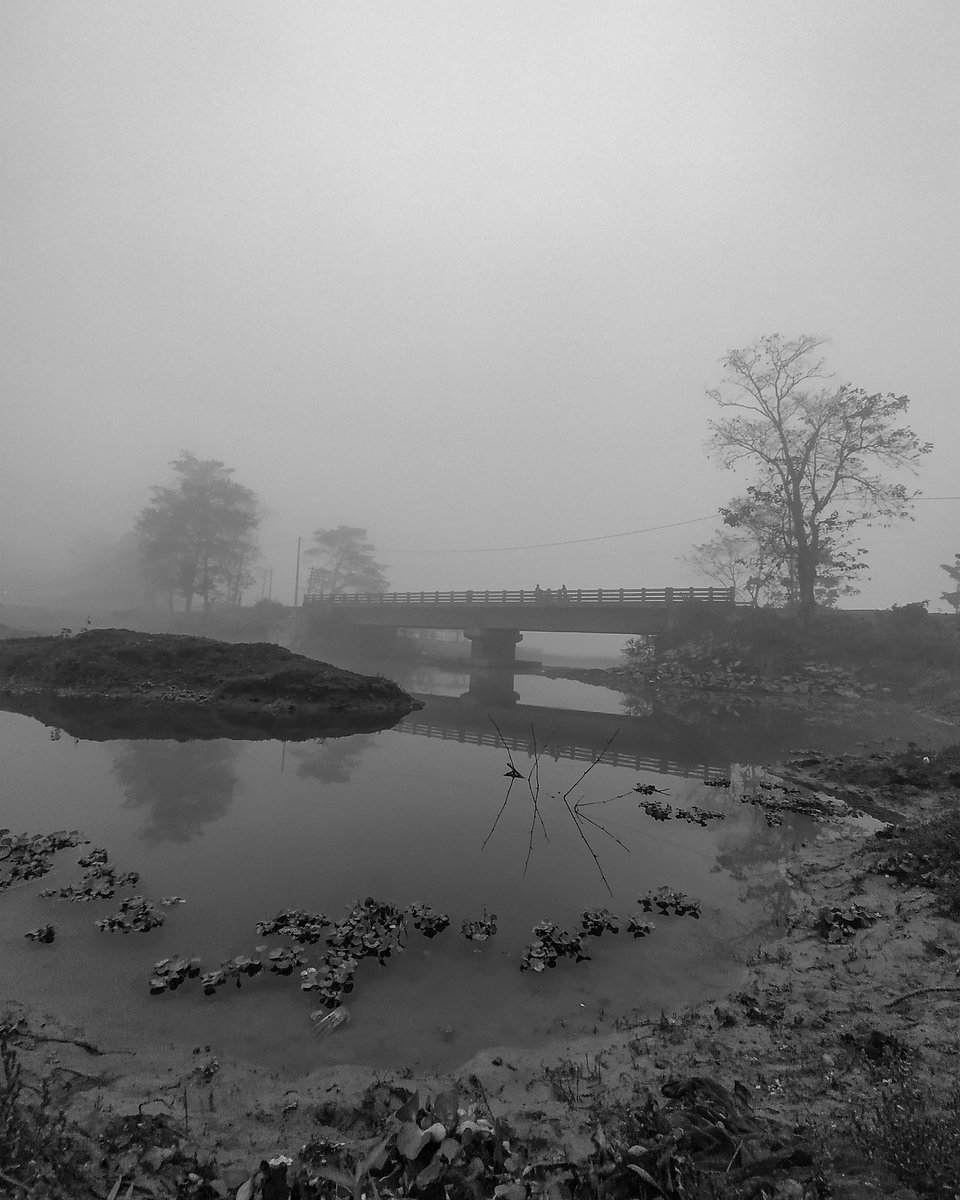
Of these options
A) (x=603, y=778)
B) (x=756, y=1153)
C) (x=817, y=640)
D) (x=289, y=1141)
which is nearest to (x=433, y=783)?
(x=603, y=778)

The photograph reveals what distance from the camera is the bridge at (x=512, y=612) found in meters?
41.8

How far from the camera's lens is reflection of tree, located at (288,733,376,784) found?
44.0 feet

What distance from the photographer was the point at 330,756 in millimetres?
15328

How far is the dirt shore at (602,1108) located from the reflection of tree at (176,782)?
17.1 ft

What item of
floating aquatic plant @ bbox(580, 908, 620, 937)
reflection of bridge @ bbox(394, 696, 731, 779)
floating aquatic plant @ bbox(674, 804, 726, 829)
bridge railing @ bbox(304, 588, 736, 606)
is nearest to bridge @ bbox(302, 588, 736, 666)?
bridge railing @ bbox(304, 588, 736, 606)

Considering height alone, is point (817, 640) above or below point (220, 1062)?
above

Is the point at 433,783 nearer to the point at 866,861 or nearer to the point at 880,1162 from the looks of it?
the point at 866,861

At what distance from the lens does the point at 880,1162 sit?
9.95 ft

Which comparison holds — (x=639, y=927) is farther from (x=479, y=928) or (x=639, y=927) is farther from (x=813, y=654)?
(x=813, y=654)

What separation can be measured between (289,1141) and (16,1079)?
197 centimetres

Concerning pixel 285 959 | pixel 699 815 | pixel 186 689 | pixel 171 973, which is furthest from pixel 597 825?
pixel 186 689

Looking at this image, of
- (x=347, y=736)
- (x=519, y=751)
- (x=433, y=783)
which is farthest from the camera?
(x=347, y=736)

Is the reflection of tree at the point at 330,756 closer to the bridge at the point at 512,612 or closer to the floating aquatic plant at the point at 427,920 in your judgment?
the floating aquatic plant at the point at 427,920

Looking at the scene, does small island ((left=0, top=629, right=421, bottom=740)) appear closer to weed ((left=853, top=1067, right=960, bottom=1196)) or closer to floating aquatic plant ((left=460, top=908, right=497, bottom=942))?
floating aquatic plant ((left=460, top=908, right=497, bottom=942))
